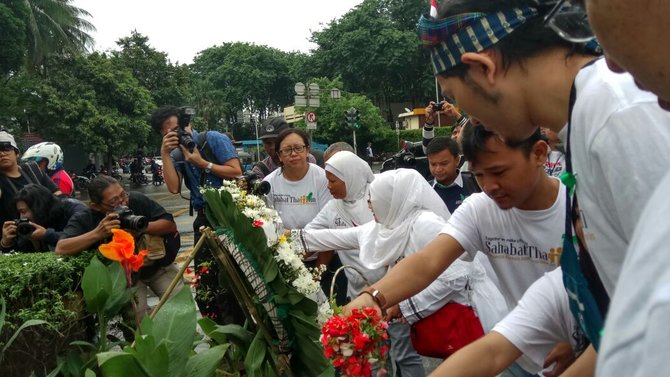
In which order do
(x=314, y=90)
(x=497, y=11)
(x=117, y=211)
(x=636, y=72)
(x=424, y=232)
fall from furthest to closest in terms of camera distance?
(x=314, y=90) < (x=117, y=211) < (x=424, y=232) < (x=497, y=11) < (x=636, y=72)

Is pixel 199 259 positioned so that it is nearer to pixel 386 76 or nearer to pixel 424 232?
pixel 424 232

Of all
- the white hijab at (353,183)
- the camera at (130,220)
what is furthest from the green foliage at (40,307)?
the white hijab at (353,183)

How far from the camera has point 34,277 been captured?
3.29 metres

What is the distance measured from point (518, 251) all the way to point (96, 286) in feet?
6.33

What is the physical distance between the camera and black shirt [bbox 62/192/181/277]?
4.00 meters

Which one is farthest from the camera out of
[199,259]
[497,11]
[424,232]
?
[199,259]

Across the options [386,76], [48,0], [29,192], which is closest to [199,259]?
[29,192]

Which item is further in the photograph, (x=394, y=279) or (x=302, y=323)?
(x=302, y=323)

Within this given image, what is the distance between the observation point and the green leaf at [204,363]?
2492 mm

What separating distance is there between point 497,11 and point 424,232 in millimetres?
1949

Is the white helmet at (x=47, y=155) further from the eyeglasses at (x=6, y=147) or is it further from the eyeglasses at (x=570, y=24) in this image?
the eyeglasses at (x=570, y=24)

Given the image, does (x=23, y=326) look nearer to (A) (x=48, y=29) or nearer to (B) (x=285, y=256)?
(B) (x=285, y=256)

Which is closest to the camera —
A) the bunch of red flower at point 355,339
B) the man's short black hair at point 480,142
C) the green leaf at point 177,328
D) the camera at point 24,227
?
the bunch of red flower at point 355,339

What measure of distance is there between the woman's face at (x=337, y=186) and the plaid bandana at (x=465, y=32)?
2.68 metres
